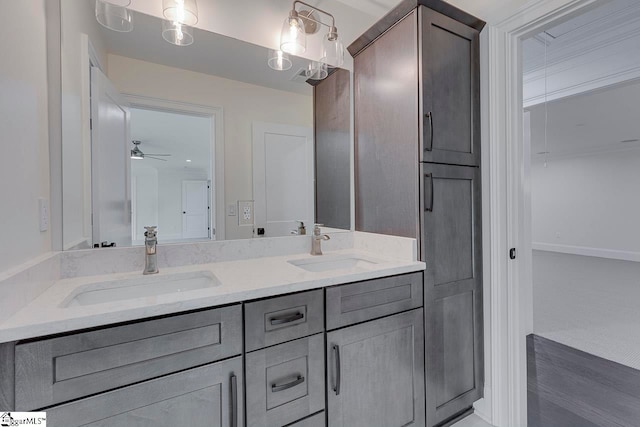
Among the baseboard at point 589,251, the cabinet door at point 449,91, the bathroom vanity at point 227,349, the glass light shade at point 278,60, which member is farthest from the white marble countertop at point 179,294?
the baseboard at point 589,251

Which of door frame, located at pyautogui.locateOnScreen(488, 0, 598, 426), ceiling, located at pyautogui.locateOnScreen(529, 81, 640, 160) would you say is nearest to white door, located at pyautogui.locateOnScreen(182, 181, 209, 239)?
door frame, located at pyautogui.locateOnScreen(488, 0, 598, 426)

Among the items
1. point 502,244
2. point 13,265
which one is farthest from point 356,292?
point 13,265

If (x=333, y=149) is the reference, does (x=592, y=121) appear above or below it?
above

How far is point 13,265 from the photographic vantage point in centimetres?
85

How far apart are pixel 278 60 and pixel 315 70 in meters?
0.25

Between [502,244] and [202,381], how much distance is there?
1.60m

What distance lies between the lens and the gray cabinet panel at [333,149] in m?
1.92

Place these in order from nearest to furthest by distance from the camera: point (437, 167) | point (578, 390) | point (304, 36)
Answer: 1. point (437, 167)
2. point (304, 36)
3. point (578, 390)

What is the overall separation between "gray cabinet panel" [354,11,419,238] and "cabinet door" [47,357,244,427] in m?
1.09

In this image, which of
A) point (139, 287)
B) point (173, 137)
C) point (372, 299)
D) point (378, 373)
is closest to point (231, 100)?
point (173, 137)

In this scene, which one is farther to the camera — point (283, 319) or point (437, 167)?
point (437, 167)

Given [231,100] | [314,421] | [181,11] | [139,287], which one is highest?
[181,11]

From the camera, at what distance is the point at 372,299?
131 centimetres

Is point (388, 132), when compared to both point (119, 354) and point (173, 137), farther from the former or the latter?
point (119, 354)
